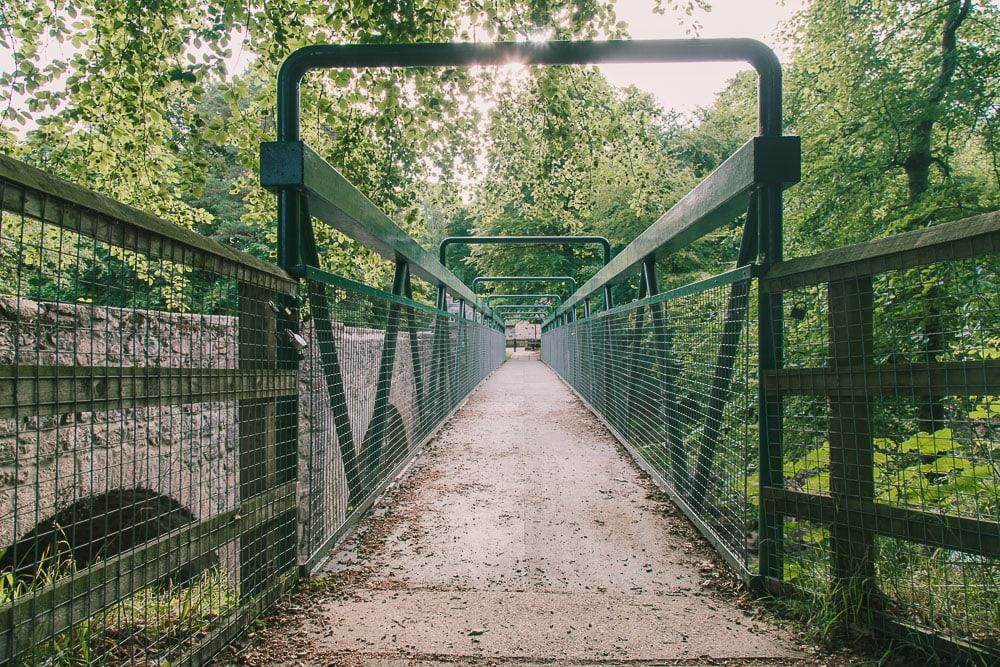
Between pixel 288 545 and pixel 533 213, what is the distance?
6.40 meters

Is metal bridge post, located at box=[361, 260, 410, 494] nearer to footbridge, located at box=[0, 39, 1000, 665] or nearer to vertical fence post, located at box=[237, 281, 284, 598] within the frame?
footbridge, located at box=[0, 39, 1000, 665]

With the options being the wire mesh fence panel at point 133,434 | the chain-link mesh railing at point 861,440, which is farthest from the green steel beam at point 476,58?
the chain-link mesh railing at point 861,440

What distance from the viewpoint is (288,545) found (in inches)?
98.9

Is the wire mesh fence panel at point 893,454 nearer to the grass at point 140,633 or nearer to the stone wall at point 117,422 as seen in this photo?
the stone wall at point 117,422

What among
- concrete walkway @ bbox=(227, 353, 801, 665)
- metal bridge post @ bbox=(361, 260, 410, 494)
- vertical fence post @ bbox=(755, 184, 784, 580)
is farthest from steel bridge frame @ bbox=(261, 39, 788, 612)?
metal bridge post @ bbox=(361, 260, 410, 494)

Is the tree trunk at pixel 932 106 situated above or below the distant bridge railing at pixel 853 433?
above

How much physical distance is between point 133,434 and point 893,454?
2367mm

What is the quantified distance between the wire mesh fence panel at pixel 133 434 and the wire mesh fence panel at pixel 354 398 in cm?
16

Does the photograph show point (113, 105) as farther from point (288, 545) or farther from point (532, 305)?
point (532, 305)

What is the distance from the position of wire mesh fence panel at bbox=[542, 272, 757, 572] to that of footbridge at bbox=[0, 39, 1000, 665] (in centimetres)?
2

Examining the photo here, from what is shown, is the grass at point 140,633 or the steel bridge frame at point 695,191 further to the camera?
the steel bridge frame at point 695,191

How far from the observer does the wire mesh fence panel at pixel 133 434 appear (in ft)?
4.14

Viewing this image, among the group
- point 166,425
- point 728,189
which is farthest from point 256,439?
point 728,189

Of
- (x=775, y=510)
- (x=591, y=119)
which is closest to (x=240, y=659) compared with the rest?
(x=775, y=510)
